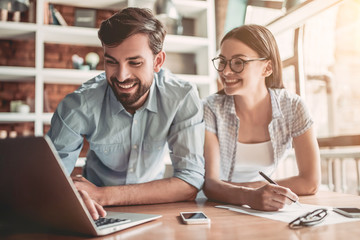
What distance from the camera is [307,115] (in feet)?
5.15

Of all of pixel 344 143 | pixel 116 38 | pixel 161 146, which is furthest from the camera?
pixel 344 143

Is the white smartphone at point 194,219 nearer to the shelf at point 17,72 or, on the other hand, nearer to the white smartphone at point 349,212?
the white smartphone at point 349,212

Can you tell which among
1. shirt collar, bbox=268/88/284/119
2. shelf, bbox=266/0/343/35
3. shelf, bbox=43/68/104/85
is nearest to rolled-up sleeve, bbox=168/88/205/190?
shirt collar, bbox=268/88/284/119

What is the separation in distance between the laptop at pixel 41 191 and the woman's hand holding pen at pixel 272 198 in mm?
414

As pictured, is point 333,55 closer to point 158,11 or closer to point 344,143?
point 344,143

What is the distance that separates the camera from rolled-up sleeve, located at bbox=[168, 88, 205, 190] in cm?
136

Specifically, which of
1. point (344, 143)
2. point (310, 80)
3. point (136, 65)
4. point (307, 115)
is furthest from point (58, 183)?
point (310, 80)

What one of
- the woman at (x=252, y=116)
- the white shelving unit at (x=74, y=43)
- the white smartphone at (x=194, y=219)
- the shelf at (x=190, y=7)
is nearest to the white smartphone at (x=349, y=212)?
the white smartphone at (x=194, y=219)

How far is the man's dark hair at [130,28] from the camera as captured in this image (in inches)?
55.9

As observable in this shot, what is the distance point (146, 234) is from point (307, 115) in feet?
3.73

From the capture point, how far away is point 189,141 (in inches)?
55.6

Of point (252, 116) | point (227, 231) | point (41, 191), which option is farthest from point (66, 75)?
point (227, 231)

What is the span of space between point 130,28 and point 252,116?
32.4 inches

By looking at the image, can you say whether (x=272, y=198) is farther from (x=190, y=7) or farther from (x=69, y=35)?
(x=190, y=7)
